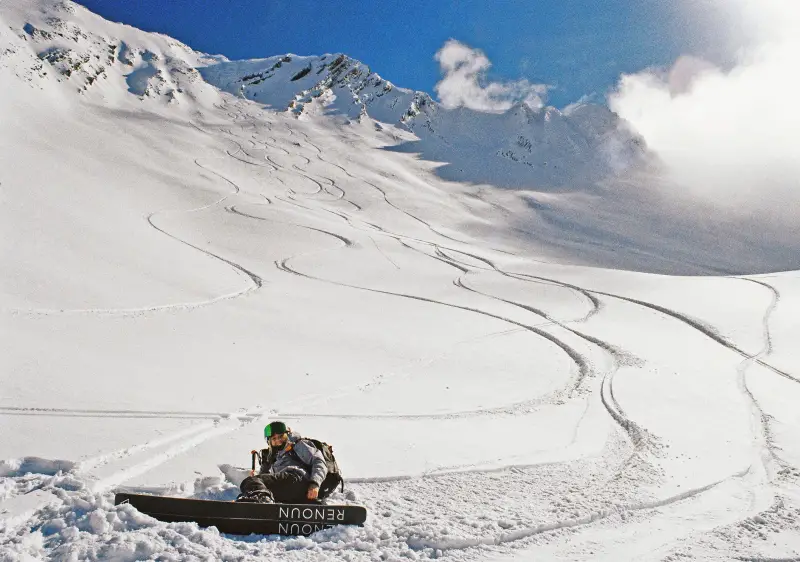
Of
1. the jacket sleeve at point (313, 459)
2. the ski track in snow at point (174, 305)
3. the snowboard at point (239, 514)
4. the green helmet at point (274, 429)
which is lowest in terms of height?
the snowboard at point (239, 514)

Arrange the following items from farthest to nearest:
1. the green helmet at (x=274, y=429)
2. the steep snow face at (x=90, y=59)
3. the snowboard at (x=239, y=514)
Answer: the steep snow face at (x=90, y=59)
the green helmet at (x=274, y=429)
the snowboard at (x=239, y=514)

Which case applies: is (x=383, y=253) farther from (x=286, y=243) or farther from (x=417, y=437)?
(x=417, y=437)

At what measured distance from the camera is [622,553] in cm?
503

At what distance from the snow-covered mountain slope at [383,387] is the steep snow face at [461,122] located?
4246 cm

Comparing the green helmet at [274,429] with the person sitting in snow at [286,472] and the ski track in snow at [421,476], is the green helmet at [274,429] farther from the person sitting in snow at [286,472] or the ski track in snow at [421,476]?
the ski track in snow at [421,476]

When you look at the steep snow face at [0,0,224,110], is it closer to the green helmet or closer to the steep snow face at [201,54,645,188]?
the steep snow face at [201,54,645,188]

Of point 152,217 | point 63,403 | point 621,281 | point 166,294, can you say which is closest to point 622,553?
point 63,403

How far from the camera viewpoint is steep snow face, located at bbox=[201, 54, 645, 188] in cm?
6591

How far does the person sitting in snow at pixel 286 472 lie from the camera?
210 inches

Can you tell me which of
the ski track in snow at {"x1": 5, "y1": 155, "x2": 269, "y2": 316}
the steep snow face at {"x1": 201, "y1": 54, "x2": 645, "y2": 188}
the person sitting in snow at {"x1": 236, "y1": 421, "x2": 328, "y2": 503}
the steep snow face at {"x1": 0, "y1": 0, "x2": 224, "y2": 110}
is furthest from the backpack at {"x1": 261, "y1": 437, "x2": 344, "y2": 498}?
the steep snow face at {"x1": 0, "y1": 0, "x2": 224, "y2": 110}

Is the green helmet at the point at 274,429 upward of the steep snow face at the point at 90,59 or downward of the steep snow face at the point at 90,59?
downward

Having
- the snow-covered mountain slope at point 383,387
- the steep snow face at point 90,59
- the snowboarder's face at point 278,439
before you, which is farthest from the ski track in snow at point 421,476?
the steep snow face at point 90,59

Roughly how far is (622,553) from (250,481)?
10.9 feet

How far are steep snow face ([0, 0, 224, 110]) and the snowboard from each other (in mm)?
60373
